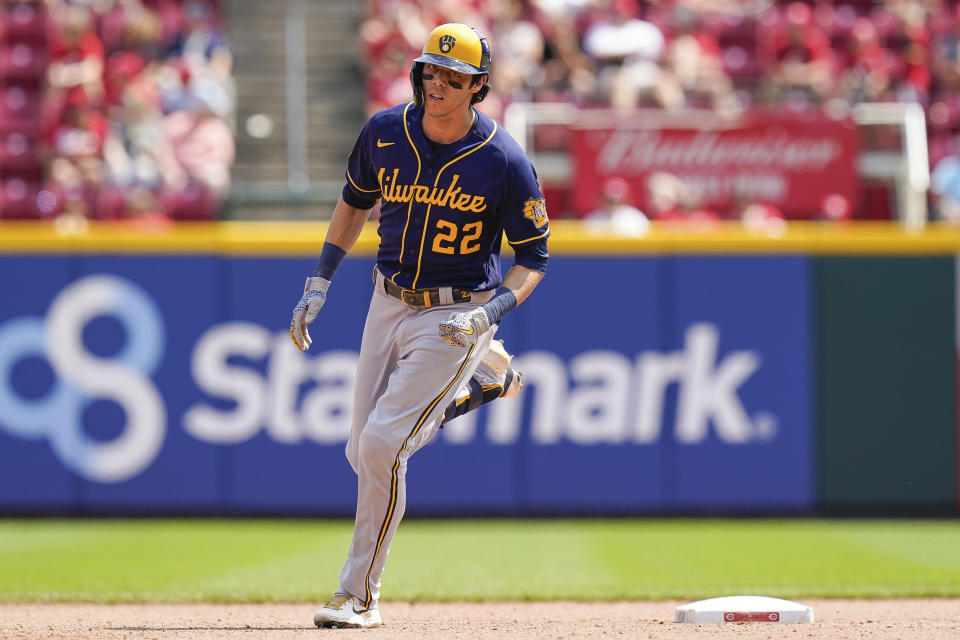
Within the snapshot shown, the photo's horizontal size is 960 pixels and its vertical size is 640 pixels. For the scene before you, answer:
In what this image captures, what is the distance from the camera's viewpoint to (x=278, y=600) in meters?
6.14

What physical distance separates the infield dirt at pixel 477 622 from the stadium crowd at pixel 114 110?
207 inches

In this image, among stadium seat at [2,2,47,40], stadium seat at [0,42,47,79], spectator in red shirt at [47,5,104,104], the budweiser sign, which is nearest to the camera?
the budweiser sign

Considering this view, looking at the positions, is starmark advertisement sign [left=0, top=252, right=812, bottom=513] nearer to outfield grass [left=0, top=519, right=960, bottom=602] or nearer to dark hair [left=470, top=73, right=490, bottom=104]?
outfield grass [left=0, top=519, right=960, bottom=602]

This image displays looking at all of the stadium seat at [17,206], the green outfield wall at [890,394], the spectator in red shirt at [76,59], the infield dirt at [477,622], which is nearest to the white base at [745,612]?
the infield dirt at [477,622]

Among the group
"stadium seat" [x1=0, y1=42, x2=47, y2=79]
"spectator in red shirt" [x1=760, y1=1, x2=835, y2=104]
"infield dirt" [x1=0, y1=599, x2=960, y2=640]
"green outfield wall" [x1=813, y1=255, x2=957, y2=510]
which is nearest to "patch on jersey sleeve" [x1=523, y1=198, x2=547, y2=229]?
"infield dirt" [x1=0, y1=599, x2=960, y2=640]

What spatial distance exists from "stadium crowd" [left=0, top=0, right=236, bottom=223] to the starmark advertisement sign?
145 centimetres

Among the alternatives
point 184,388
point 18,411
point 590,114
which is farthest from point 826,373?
point 18,411

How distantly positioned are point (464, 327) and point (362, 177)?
78 centimetres

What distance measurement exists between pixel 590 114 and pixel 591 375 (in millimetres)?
Answer: 2642

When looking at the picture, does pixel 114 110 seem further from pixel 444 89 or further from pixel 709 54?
pixel 444 89

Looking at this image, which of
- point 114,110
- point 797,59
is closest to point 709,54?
point 797,59

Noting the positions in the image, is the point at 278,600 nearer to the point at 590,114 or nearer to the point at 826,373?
the point at 826,373

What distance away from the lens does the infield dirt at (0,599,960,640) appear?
4.63 m

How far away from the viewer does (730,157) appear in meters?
10.9
